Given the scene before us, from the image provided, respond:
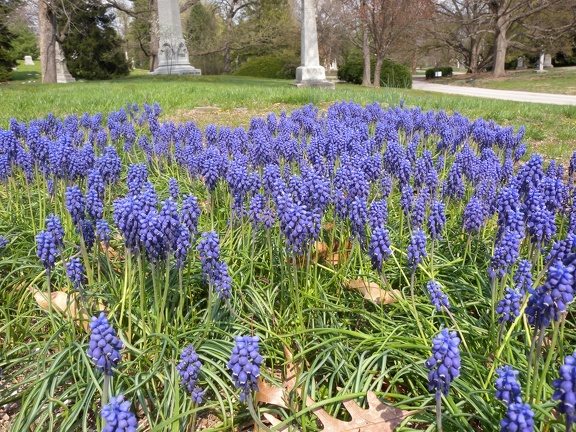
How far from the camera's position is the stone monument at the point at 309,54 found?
22.8 meters

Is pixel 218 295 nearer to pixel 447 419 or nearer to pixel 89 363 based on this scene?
pixel 89 363

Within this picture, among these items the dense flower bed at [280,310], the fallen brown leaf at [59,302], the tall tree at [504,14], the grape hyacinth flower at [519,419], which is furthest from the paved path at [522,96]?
the grape hyacinth flower at [519,419]

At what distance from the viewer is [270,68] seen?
135 feet

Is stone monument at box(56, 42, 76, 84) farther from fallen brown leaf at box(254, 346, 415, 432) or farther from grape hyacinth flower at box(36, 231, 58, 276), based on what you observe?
fallen brown leaf at box(254, 346, 415, 432)

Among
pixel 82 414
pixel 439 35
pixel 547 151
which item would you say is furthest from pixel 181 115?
pixel 439 35

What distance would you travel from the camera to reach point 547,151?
722 centimetres

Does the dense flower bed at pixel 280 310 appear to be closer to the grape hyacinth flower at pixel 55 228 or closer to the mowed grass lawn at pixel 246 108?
the grape hyacinth flower at pixel 55 228

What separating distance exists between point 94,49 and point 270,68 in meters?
14.6

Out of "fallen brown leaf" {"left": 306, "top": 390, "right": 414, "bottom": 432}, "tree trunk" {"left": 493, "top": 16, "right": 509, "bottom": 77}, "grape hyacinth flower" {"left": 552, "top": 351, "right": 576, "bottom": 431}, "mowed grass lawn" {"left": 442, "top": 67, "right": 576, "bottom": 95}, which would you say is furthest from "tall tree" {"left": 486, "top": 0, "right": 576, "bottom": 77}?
"grape hyacinth flower" {"left": 552, "top": 351, "right": 576, "bottom": 431}

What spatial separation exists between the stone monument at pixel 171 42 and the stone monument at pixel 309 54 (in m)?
6.32

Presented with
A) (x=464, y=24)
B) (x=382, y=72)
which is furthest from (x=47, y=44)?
(x=464, y=24)

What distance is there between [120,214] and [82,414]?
967 millimetres

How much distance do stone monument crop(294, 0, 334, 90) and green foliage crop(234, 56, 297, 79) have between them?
17415 millimetres

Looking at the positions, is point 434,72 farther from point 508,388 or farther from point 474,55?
point 508,388
